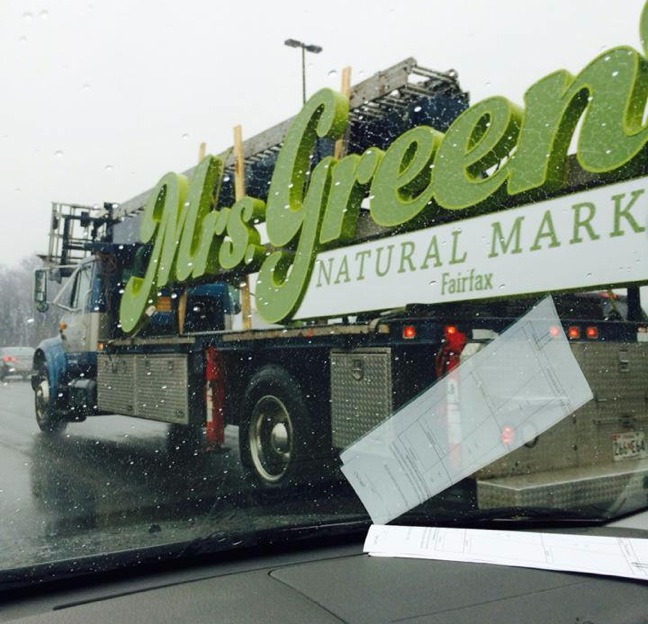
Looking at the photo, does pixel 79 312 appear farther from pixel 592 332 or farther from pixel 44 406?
pixel 592 332

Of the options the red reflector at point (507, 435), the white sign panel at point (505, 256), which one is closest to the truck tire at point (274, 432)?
the white sign panel at point (505, 256)

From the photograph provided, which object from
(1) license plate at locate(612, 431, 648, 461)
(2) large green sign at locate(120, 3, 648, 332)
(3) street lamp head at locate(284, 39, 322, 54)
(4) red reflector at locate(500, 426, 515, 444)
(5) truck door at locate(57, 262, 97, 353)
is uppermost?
(3) street lamp head at locate(284, 39, 322, 54)

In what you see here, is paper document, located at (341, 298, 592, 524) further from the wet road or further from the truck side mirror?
the truck side mirror

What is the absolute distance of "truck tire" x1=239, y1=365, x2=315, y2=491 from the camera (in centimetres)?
549

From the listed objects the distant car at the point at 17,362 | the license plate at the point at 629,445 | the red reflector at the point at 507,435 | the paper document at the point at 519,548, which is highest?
the distant car at the point at 17,362

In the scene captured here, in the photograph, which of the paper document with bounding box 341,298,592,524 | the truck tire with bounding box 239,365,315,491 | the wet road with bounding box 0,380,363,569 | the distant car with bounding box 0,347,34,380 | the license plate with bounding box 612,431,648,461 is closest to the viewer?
the wet road with bounding box 0,380,363,569

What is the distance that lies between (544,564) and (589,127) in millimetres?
2353

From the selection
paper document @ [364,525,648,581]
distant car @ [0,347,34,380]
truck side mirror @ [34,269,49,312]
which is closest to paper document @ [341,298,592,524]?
paper document @ [364,525,648,581]

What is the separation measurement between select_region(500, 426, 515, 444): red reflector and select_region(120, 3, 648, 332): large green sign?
1.20 metres

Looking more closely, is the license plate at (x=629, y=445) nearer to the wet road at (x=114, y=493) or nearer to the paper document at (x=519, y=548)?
the wet road at (x=114, y=493)

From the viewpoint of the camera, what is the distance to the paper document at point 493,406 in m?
4.11

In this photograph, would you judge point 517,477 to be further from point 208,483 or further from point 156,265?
point 156,265

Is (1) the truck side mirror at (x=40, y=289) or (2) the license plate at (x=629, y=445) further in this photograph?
(1) the truck side mirror at (x=40, y=289)

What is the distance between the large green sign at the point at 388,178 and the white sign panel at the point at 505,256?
10 cm
